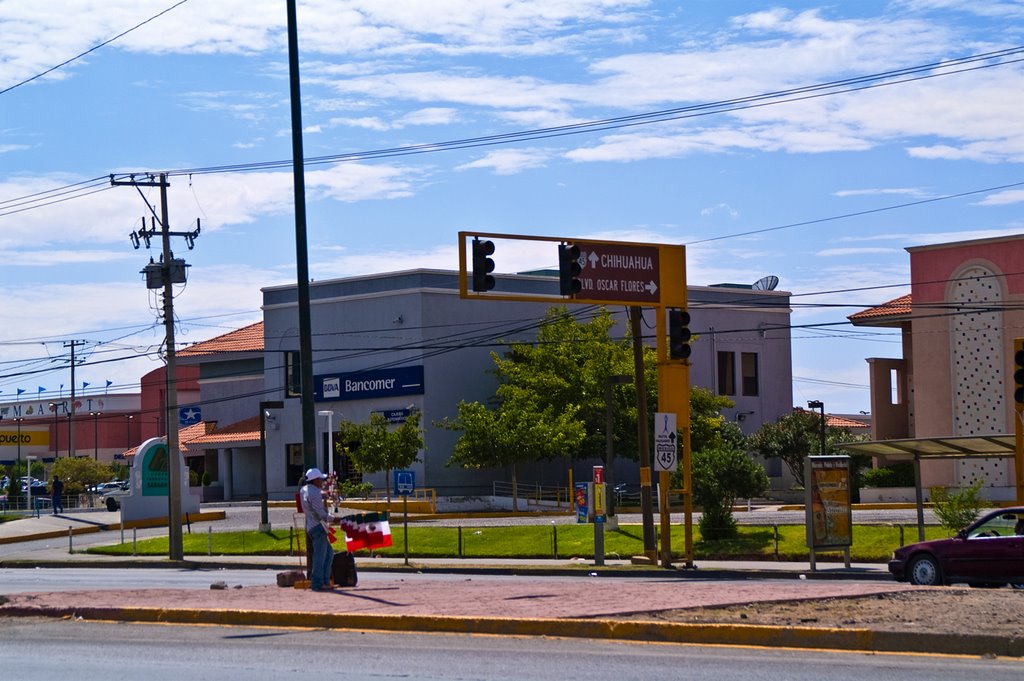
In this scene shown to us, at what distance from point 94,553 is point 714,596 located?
30.5 m

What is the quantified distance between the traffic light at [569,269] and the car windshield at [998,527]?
333 inches

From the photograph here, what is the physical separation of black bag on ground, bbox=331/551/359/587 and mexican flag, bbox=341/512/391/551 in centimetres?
30

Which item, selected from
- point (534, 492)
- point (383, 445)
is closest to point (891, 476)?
point (534, 492)

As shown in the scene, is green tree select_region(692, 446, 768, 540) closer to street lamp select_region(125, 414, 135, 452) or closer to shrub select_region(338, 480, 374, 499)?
shrub select_region(338, 480, 374, 499)

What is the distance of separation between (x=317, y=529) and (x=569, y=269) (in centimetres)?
884

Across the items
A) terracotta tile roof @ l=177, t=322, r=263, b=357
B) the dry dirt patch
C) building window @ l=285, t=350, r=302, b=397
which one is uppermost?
terracotta tile roof @ l=177, t=322, r=263, b=357

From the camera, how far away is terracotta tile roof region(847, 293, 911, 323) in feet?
168

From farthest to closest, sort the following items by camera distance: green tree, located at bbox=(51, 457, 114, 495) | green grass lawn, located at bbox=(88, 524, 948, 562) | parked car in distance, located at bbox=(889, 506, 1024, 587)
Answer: green tree, located at bbox=(51, 457, 114, 495) → green grass lawn, located at bbox=(88, 524, 948, 562) → parked car in distance, located at bbox=(889, 506, 1024, 587)

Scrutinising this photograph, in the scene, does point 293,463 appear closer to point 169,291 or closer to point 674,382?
point 169,291

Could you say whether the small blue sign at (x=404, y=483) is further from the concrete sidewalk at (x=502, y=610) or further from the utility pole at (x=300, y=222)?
the concrete sidewalk at (x=502, y=610)

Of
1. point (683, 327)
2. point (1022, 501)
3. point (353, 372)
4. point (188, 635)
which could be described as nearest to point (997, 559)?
point (1022, 501)

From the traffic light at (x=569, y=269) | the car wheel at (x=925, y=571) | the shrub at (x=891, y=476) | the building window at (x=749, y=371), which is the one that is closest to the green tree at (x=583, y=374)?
the shrub at (x=891, y=476)

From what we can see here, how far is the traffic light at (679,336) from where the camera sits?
83.5 feet

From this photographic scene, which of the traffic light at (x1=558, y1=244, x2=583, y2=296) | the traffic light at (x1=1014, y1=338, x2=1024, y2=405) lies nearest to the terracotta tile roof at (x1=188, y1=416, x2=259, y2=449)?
the traffic light at (x1=558, y1=244, x2=583, y2=296)
